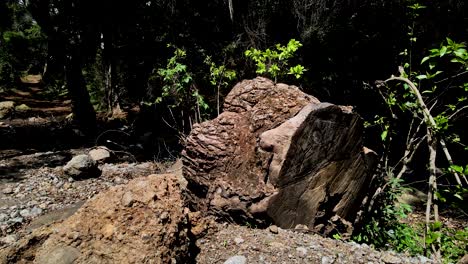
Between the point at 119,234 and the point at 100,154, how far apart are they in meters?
5.51

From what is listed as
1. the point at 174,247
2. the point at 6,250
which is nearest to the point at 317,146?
the point at 174,247

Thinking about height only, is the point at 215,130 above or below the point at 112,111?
above

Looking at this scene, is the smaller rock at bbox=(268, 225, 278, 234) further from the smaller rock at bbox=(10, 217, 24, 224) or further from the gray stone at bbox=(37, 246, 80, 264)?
the smaller rock at bbox=(10, 217, 24, 224)

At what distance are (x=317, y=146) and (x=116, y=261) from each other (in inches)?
77.5

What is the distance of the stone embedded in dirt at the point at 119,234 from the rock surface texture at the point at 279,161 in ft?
2.51

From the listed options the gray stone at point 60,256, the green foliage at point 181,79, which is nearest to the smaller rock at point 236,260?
the gray stone at point 60,256

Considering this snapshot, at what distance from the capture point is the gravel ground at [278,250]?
8.28 feet

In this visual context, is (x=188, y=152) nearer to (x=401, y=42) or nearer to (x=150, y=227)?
(x=150, y=227)

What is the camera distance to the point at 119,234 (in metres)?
2.12

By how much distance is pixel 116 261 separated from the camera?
1981 millimetres

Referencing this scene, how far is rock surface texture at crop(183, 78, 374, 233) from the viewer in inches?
119

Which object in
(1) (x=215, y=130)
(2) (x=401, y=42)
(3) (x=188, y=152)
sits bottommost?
(3) (x=188, y=152)

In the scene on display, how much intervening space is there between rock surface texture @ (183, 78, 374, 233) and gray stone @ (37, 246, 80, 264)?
134 centimetres

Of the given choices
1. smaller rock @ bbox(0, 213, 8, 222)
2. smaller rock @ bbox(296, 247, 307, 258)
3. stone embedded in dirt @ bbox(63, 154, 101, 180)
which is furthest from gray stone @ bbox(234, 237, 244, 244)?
stone embedded in dirt @ bbox(63, 154, 101, 180)
